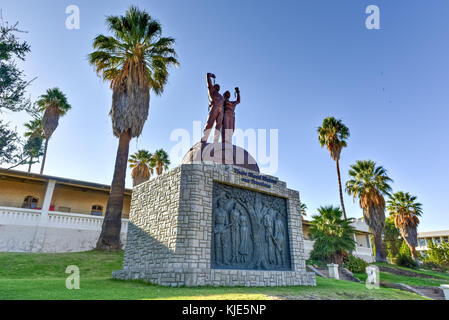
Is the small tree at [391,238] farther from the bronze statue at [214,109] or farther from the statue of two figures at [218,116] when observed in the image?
the bronze statue at [214,109]

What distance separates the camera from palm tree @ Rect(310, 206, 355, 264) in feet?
69.6

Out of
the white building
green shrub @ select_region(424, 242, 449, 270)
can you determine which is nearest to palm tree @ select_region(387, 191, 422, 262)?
green shrub @ select_region(424, 242, 449, 270)

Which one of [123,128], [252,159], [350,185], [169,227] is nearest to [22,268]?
[169,227]

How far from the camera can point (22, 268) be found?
39.5 ft

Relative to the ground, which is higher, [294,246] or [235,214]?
[235,214]

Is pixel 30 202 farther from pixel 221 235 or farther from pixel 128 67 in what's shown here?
pixel 221 235

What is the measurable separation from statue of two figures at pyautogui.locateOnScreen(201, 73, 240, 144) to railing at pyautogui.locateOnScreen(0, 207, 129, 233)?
37.2 feet

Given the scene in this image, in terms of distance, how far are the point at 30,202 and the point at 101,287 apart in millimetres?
19187

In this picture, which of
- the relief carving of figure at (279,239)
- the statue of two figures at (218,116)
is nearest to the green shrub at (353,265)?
the relief carving of figure at (279,239)

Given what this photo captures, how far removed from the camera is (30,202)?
75.4 feet

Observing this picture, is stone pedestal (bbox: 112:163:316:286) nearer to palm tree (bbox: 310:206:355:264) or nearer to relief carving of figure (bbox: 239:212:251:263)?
relief carving of figure (bbox: 239:212:251:263)
